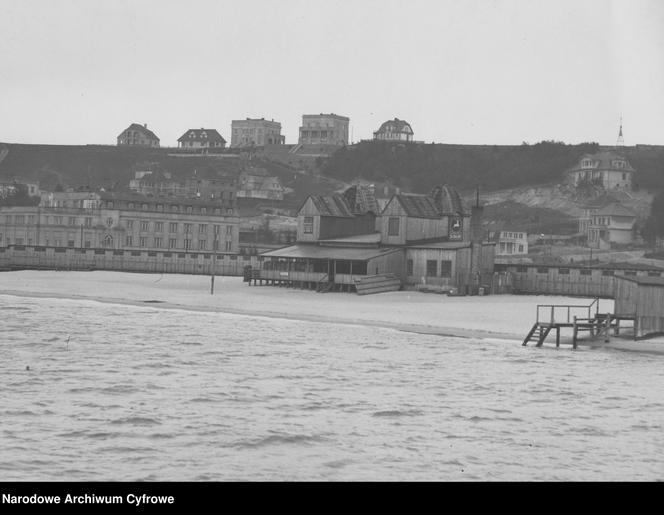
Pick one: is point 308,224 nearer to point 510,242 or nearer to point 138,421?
point 510,242

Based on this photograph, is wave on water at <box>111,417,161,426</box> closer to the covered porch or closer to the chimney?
the covered porch

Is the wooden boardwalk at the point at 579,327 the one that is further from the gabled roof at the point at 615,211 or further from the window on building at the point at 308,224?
the gabled roof at the point at 615,211

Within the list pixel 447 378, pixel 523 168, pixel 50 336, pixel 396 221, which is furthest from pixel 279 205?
pixel 447 378

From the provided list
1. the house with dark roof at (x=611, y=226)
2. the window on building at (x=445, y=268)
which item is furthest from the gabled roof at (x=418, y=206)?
the house with dark roof at (x=611, y=226)

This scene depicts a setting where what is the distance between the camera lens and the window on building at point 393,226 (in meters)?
73.6

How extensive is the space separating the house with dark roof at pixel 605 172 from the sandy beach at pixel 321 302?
106591 millimetres

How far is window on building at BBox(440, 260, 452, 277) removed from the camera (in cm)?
7006

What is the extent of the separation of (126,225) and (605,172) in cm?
9218

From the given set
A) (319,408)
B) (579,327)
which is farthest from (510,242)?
(319,408)

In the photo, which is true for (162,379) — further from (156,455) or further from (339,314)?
(339,314)

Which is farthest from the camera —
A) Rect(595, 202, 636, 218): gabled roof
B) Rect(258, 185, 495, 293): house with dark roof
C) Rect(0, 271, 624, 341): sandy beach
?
Rect(595, 202, 636, 218): gabled roof

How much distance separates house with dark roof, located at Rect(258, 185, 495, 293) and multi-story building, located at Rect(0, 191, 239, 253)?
35143 millimetres

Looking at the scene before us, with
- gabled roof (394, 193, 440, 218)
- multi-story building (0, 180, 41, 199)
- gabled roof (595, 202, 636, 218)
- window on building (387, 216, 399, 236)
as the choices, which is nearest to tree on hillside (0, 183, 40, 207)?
multi-story building (0, 180, 41, 199)
